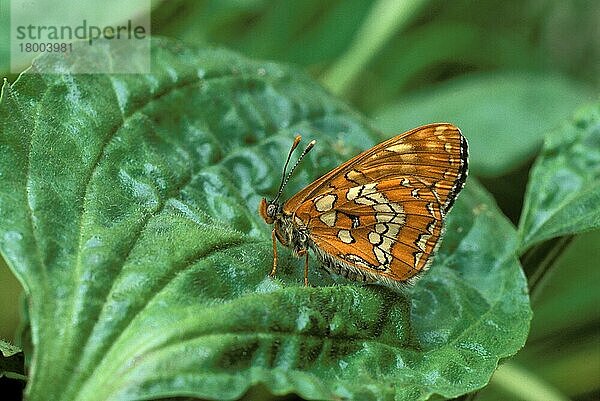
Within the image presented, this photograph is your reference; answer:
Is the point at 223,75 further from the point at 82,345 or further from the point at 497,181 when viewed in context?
the point at 497,181

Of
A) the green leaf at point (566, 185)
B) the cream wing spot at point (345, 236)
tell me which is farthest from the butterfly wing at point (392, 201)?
the green leaf at point (566, 185)

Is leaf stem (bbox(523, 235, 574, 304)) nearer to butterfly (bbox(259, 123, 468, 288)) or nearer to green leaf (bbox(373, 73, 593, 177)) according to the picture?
butterfly (bbox(259, 123, 468, 288))

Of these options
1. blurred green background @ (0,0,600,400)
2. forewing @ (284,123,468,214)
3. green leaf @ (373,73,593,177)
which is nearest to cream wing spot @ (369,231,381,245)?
forewing @ (284,123,468,214)

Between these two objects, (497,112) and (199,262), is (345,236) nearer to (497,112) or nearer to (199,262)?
(199,262)

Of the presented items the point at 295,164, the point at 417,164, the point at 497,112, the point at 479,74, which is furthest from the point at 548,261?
the point at 479,74

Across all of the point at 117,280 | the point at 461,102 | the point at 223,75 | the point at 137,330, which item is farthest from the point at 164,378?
the point at 461,102

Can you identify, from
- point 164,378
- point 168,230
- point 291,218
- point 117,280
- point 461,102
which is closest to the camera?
point 164,378

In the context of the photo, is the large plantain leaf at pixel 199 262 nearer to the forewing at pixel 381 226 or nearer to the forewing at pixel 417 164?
the forewing at pixel 381 226
